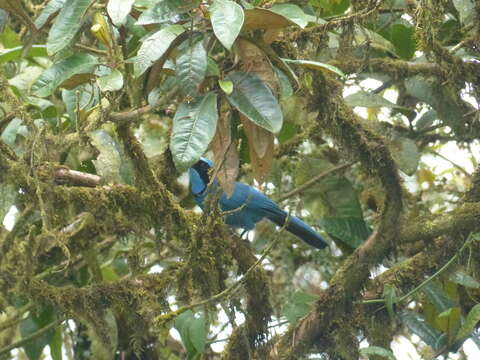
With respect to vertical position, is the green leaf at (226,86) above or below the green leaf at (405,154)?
above

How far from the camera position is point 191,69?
8.02 ft

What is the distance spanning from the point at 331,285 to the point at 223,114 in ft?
3.19

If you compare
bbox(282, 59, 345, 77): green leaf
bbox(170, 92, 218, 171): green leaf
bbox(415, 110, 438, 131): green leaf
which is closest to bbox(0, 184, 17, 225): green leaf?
bbox(170, 92, 218, 171): green leaf

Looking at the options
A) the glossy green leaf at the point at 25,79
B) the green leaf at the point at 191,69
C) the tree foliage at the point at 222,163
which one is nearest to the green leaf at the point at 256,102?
the tree foliage at the point at 222,163

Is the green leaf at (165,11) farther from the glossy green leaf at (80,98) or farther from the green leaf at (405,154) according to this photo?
the green leaf at (405,154)

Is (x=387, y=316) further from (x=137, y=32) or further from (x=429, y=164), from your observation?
(x=429, y=164)

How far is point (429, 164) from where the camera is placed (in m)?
5.72

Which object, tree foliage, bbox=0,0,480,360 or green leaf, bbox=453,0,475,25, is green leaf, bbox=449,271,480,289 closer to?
tree foliage, bbox=0,0,480,360

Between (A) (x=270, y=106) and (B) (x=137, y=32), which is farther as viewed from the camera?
(B) (x=137, y=32)

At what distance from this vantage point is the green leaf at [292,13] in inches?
102

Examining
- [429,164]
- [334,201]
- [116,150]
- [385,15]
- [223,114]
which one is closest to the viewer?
[223,114]

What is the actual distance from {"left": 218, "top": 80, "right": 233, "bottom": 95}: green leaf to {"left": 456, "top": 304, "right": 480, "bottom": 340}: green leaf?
1253mm

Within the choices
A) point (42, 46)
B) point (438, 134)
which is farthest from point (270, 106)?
point (438, 134)

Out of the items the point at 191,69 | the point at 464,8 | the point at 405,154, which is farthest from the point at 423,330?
the point at 191,69
